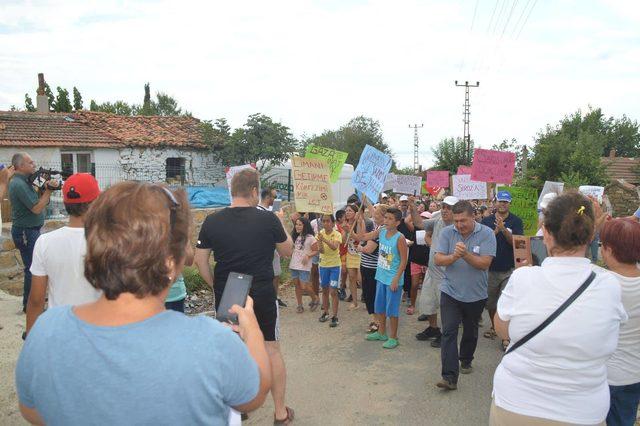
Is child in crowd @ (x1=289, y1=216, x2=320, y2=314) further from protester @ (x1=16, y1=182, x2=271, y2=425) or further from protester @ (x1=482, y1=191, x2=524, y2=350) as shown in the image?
protester @ (x1=16, y1=182, x2=271, y2=425)

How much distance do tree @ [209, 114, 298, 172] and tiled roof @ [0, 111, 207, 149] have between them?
1.24 metres

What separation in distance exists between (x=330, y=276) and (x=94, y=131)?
15.5 m

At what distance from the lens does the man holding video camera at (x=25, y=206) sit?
550cm

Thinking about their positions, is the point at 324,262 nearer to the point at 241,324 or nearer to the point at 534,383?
the point at 534,383

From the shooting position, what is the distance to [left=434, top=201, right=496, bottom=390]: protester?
4938mm

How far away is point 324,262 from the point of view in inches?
300

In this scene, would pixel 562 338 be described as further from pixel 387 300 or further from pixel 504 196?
pixel 504 196

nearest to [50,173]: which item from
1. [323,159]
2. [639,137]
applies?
[323,159]

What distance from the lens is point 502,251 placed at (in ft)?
21.7

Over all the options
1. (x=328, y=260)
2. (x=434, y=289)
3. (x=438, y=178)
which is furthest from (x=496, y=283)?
(x=438, y=178)

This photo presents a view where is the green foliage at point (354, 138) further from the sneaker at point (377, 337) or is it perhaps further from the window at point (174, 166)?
the sneaker at point (377, 337)

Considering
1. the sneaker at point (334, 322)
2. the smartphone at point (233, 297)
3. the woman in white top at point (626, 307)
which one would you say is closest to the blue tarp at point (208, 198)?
the sneaker at point (334, 322)

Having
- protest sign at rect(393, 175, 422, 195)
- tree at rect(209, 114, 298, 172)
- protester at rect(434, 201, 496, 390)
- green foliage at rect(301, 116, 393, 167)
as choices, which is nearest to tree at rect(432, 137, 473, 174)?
green foliage at rect(301, 116, 393, 167)

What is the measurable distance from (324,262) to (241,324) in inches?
233
